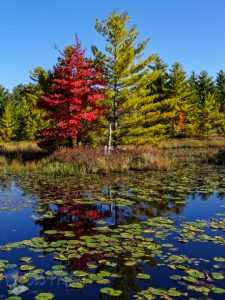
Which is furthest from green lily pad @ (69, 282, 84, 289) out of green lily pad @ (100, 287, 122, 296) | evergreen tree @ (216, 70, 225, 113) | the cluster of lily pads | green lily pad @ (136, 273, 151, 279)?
evergreen tree @ (216, 70, 225, 113)

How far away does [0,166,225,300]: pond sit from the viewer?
4477mm

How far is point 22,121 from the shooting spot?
45031 millimetres

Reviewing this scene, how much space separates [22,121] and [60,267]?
137ft

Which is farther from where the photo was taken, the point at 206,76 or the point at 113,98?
the point at 206,76

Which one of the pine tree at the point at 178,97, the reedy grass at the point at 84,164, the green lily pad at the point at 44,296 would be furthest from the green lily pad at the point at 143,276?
the pine tree at the point at 178,97

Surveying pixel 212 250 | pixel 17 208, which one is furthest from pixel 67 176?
pixel 212 250

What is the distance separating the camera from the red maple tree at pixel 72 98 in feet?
60.4

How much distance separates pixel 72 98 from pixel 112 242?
13125mm

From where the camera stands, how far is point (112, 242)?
6203 millimetres

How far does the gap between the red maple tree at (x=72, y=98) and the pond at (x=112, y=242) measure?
7.27m

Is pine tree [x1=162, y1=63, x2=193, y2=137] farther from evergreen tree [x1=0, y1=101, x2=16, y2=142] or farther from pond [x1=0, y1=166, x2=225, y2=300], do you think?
pond [x1=0, y1=166, x2=225, y2=300]

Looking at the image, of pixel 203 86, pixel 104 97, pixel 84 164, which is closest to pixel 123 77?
pixel 104 97

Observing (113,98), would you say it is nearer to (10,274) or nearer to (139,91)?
(139,91)

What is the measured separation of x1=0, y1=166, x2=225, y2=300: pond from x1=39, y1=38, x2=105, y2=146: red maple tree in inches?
286
